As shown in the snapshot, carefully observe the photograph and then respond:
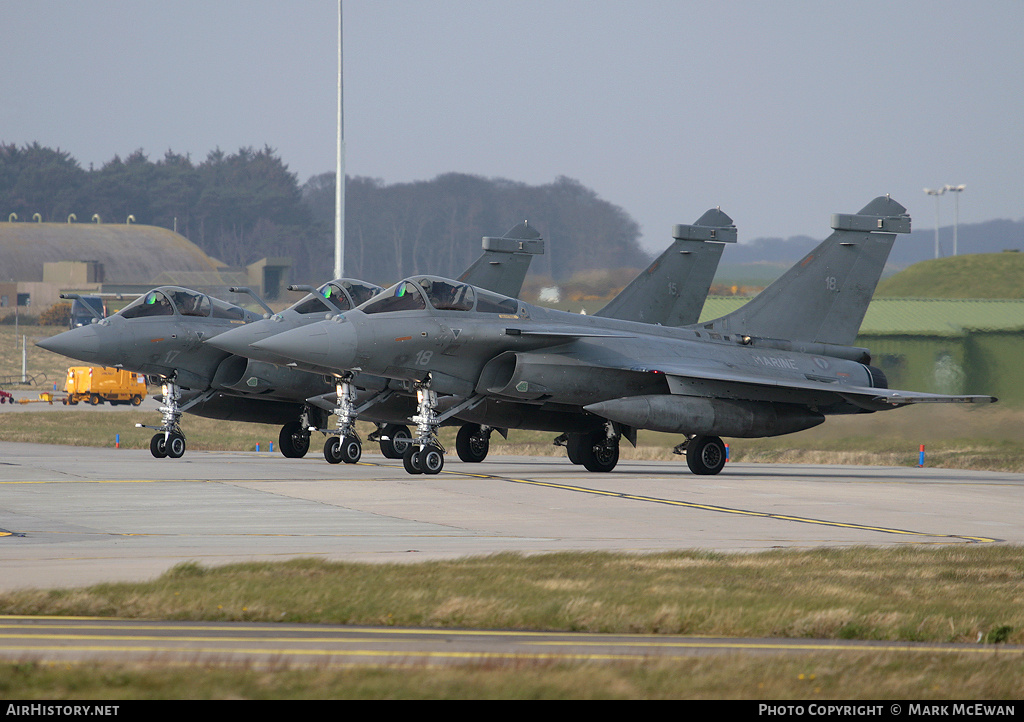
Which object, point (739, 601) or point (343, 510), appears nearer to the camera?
point (739, 601)

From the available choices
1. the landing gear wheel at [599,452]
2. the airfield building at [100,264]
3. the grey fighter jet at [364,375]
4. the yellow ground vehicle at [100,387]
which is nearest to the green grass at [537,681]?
the grey fighter jet at [364,375]

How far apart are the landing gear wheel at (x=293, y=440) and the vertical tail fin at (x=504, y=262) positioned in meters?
4.66

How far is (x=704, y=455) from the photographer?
2130 cm

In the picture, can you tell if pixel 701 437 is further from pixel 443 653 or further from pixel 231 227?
pixel 231 227

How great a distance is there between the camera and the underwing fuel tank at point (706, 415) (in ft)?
65.0

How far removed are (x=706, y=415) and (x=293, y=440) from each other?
8.97 meters

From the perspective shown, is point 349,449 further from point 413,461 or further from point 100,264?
point 100,264

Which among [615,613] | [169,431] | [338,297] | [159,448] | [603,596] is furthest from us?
[169,431]

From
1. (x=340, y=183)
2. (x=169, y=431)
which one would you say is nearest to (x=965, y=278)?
(x=340, y=183)

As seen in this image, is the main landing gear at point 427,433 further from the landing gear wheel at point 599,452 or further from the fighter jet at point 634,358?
the landing gear wheel at point 599,452

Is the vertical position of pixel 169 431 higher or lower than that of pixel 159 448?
higher

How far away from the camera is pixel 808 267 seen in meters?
23.5
